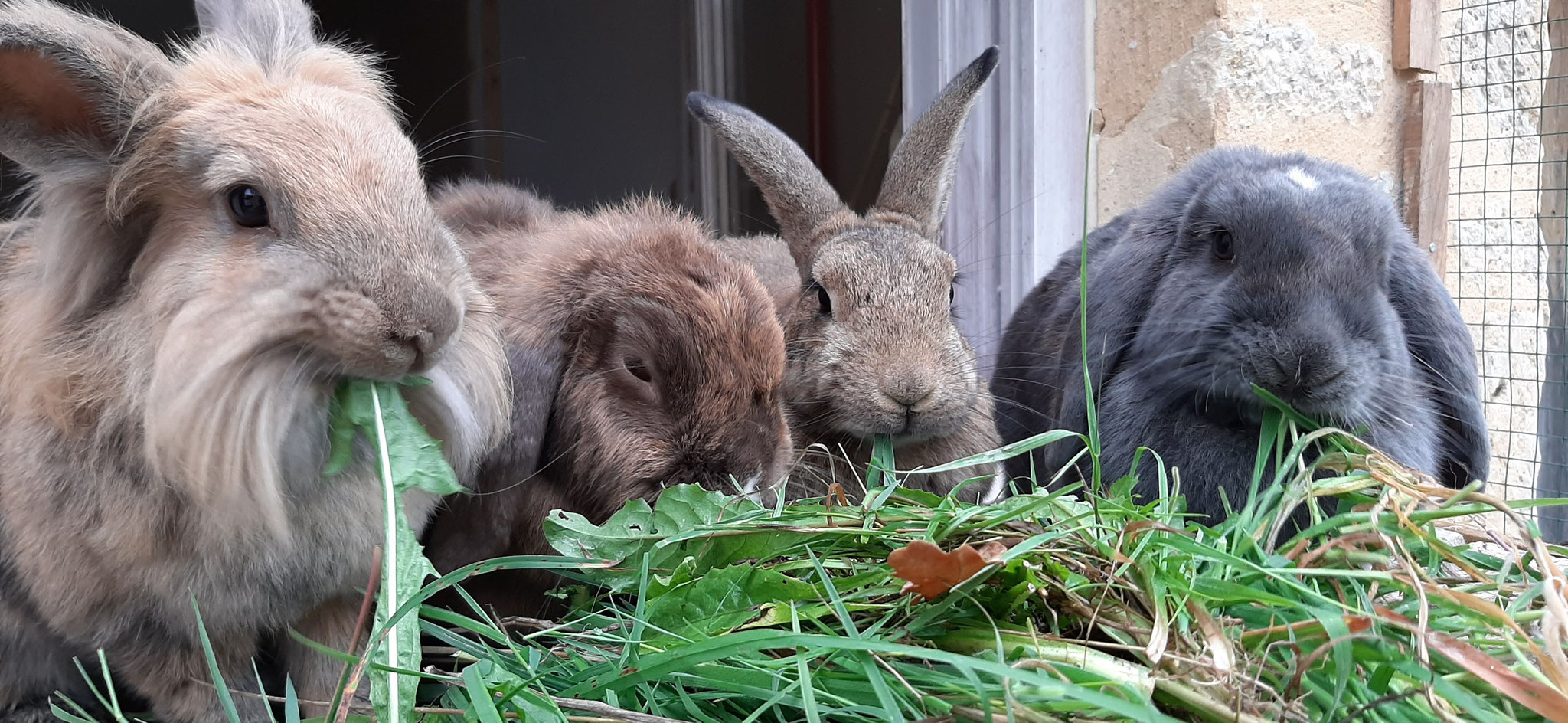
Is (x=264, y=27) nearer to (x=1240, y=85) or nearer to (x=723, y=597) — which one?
(x=723, y=597)

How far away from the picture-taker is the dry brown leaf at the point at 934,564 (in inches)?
46.9

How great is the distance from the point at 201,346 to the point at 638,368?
719mm

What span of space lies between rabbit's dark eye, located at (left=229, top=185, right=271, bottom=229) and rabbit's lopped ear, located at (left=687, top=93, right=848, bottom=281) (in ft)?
4.38

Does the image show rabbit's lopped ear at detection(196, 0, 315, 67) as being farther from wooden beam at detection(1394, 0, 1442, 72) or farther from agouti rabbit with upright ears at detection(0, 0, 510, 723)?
wooden beam at detection(1394, 0, 1442, 72)

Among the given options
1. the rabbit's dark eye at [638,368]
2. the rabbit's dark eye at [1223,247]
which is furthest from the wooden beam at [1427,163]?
the rabbit's dark eye at [638,368]

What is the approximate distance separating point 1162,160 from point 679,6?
3.85 metres

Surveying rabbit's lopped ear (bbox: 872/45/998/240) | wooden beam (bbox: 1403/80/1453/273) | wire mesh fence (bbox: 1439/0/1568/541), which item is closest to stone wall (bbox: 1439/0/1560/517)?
wire mesh fence (bbox: 1439/0/1568/541)

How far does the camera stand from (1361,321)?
196cm

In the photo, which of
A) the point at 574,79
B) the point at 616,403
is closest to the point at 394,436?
the point at 616,403

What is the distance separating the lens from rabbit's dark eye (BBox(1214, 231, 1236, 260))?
2125mm

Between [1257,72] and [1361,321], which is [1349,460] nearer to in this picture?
[1361,321]

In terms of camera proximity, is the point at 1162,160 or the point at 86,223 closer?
the point at 86,223

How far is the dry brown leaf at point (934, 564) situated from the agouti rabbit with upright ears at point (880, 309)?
936 mm

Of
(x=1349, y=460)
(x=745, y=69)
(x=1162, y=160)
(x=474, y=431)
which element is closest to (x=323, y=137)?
(x=474, y=431)
